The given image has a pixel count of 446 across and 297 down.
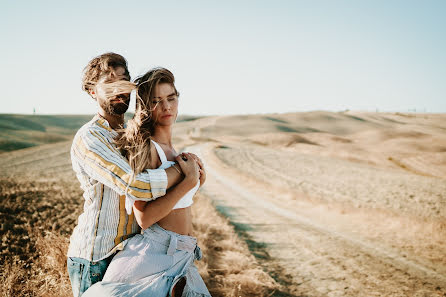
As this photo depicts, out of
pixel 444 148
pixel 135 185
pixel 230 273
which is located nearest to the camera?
pixel 135 185

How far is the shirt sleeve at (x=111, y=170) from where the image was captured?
1.74 m

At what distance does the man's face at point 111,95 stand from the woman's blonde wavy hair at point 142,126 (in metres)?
0.12

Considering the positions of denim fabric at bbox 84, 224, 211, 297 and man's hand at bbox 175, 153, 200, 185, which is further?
man's hand at bbox 175, 153, 200, 185

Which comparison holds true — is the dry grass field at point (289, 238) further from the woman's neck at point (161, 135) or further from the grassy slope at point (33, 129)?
the grassy slope at point (33, 129)

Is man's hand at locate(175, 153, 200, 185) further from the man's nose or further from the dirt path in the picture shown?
the dirt path

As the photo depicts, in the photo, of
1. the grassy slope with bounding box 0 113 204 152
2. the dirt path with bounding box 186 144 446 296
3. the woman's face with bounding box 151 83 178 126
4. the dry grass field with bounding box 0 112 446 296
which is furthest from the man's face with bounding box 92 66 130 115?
the grassy slope with bounding box 0 113 204 152

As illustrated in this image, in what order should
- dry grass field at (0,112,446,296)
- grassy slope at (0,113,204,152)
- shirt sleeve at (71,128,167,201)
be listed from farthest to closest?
grassy slope at (0,113,204,152) → dry grass field at (0,112,446,296) → shirt sleeve at (71,128,167,201)

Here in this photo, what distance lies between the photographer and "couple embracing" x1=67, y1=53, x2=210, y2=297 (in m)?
1.80

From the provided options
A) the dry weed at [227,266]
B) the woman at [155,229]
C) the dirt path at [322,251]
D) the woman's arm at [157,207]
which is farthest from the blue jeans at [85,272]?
the dirt path at [322,251]

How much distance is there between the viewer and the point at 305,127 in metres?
82.4

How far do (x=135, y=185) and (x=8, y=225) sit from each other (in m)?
4.78

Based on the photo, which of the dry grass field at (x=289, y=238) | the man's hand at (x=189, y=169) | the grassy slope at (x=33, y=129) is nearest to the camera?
the man's hand at (x=189, y=169)

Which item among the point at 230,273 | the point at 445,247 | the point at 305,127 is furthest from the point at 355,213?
the point at 305,127

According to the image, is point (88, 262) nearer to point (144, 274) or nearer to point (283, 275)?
point (144, 274)
